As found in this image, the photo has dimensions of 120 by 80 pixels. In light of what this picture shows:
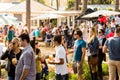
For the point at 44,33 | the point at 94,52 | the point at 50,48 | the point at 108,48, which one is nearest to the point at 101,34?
the point at 94,52

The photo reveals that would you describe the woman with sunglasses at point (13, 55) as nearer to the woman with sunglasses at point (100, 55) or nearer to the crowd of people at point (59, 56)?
the crowd of people at point (59, 56)

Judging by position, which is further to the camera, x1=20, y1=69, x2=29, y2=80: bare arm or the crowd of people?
the crowd of people

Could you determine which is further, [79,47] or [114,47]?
[79,47]

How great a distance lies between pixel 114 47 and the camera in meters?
10.2

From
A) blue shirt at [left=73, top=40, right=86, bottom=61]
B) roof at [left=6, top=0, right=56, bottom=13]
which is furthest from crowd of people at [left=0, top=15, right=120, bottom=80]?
roof at [left=6, top=0, right=56, bottom=13]

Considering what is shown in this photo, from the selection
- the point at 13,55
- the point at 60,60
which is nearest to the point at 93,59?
the point at 60,60

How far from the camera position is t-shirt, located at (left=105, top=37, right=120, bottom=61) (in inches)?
398

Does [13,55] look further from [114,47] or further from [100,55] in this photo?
[100,55]

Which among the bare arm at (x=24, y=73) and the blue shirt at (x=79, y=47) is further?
the blue shirt at (x=79, y=47)

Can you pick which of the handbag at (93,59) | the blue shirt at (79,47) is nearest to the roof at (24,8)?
the handbag at (93,59)

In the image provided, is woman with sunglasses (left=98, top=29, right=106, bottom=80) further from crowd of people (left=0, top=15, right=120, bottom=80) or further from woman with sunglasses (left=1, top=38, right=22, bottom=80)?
woman with sunglasses (left=1, top=38, right=22, bottom=80)

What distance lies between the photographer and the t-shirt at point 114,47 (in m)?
10.1

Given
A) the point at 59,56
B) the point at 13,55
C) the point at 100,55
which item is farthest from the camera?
the point at 100,55

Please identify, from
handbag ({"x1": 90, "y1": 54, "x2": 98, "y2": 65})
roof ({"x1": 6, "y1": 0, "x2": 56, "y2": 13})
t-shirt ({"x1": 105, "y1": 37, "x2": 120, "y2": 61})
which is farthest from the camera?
roof ({"x1": 6, "y1": 0, "x2": 56, "y2": 13})
